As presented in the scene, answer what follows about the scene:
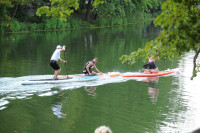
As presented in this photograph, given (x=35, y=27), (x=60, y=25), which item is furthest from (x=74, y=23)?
(x=35, y=27)

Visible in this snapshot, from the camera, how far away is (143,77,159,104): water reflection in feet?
50.3

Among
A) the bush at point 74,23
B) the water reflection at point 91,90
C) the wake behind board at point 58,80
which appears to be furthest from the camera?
the bush at point 74,23

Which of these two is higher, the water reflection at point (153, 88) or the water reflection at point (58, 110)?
the water reflection at point (153, 88)

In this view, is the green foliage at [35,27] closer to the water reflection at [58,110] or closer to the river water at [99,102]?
the river water at [99,102]

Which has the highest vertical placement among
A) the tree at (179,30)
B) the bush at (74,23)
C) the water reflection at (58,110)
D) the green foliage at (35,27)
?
the bush at (74,23)

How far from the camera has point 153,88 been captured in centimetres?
1714

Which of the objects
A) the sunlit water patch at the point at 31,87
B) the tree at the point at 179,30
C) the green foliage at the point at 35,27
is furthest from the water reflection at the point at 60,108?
the green foliage at the point at 35,27

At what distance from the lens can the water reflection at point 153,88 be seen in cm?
1533

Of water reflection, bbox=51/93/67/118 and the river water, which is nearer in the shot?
the river water

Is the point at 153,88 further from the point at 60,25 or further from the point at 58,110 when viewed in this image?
the point at 60,25

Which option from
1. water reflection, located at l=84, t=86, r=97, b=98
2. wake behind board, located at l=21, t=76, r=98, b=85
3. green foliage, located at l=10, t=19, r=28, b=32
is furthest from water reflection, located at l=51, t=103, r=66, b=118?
green foliage, located at l=10, t=19, r=28, b=32

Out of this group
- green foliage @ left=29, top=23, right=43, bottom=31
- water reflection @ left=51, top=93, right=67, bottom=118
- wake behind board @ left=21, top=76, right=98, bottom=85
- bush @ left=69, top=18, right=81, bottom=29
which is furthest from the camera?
bush @ left=69, top=18, right=81, bottom=29

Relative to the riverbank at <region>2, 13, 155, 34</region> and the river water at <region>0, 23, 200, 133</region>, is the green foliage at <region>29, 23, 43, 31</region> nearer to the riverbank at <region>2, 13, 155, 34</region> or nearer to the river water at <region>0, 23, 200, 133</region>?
the riverbank at <region>2, 13, 155, 34</region>

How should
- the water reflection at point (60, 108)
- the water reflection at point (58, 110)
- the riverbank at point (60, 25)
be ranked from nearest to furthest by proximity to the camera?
the water reflection at point (58, 110)
the water reflection at point (60, 108)
the riverbank at point (60, 25)
